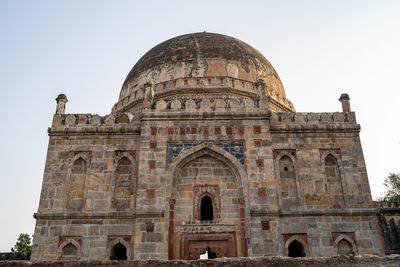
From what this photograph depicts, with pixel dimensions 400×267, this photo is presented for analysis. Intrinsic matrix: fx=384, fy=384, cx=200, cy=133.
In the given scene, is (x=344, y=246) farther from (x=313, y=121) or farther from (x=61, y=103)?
(x=61, y=103)

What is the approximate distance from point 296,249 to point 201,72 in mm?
7125

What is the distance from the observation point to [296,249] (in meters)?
9.86

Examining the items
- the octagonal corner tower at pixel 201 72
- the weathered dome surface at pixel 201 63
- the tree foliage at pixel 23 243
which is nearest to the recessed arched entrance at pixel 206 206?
the octagonal corner tower at pixel 201 72

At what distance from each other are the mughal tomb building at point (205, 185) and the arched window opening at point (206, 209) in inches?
1.0

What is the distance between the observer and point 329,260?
4.33 metres

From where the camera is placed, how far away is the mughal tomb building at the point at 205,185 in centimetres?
942

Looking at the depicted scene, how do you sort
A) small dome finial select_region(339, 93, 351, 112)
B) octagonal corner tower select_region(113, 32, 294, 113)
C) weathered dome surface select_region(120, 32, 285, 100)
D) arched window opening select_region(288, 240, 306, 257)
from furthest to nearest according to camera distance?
1. weathered dome surface select_region(120, 32, 285, 100)
2. octagonal corner tower select_region(113, 32, 294, 113)
3. small dome finial select_region(339, 93, 351, 112)
4. arched window opening select_region(288, 240, 306, 257)

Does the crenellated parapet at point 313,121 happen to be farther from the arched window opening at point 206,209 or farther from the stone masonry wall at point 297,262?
the stone masonry wall at point 297,262

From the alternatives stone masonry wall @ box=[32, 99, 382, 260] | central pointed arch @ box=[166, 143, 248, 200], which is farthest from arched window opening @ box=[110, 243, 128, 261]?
central pointed arch @ box=[166, 143, 248, 200]

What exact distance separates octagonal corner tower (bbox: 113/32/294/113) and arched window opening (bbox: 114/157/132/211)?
12.7ft

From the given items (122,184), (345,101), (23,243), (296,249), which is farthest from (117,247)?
(23,243)

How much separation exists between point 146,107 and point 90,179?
244cm

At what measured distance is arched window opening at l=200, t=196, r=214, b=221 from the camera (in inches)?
390

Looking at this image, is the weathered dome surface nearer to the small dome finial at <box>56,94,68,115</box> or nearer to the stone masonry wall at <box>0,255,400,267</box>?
the small dome finial at <box>56,94,68,115</box>
